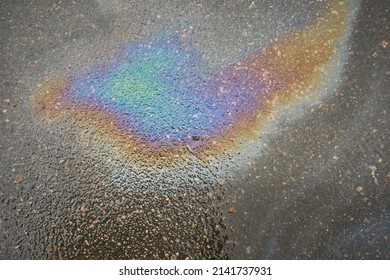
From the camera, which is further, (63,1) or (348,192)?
(63,1)

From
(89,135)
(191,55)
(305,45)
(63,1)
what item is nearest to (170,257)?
(89,135)

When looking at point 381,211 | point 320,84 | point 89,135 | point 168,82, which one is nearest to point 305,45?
point 320,84

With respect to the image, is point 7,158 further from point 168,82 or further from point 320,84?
point 320,84

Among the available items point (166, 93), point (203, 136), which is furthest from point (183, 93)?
point (203, 136)

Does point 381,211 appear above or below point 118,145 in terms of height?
below

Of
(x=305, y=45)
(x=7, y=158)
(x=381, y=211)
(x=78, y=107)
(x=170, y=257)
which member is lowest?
(x=170, y=257)
